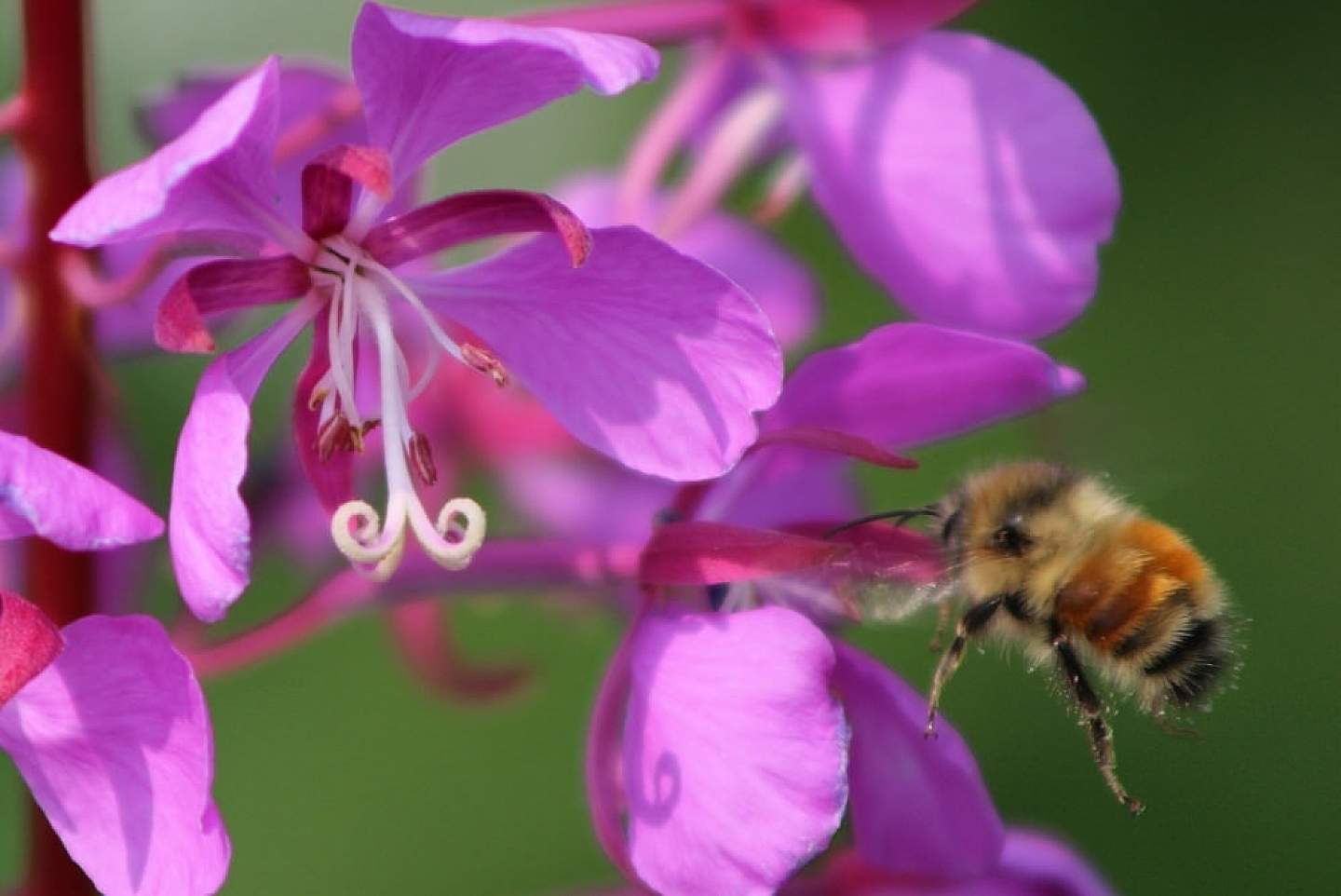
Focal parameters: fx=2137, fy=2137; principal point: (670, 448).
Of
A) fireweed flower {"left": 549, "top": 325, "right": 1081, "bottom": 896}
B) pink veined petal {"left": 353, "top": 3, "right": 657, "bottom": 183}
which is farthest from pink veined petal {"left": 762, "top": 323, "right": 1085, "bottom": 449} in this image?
pink veined petal {"left": 353, "top": 3, "right": 657, "bottom": 183}

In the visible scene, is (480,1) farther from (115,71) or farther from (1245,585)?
(1245,585)

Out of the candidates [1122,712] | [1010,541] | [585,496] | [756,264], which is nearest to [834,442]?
[1010,541]

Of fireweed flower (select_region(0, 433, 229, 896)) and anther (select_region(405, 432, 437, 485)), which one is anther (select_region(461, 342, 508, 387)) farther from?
fireweed flower (select_region(0, 433, 229, 896))

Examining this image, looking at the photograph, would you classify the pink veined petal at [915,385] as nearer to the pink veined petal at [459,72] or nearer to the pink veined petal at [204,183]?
the pink veined petal at [459,72]

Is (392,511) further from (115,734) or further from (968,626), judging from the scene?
(968,626)

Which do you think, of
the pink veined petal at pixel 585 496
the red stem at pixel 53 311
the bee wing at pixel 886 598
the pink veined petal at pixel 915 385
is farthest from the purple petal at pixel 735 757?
the pink veined petal at pixel 585 496

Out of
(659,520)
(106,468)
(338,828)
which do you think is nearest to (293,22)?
(338,828)
